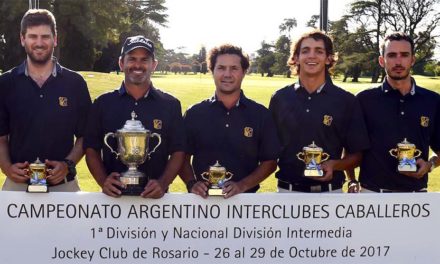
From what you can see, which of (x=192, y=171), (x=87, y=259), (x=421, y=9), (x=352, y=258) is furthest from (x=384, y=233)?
(x=421, y=9)

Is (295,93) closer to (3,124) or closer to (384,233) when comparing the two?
(384,233)

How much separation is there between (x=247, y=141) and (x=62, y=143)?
149 centimetres

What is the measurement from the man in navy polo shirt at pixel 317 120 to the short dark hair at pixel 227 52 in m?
0.44

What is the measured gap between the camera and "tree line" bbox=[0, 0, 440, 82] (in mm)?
41375

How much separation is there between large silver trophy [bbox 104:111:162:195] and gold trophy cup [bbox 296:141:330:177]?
1.11 metres

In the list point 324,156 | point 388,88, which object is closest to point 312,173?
point 324,156

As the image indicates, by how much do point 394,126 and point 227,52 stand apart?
1.49 meters

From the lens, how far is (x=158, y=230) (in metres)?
4.43

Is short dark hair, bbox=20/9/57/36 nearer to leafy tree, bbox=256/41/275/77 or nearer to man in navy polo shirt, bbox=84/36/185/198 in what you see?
man in navy polo shirt, bbox=84/36/185/198

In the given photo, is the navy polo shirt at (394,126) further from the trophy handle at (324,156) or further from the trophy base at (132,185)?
the trophy base at (132,185)

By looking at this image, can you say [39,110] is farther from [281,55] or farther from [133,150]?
[281,55]

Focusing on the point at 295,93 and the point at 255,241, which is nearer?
the point at 255,241

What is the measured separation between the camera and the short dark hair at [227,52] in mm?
4609

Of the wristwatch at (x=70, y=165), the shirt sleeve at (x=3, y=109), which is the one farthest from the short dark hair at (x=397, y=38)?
the shirt sleeve at (x=3, y=109)
